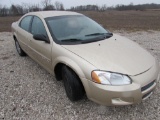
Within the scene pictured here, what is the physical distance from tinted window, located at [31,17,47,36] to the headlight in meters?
1.52

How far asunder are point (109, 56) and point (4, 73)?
285 centimetres

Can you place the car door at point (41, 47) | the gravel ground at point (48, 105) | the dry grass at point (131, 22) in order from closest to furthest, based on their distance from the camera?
the gravel ground at point (48, 105)
the car door at point (41, 47)
the dry grass at point (131, 22)

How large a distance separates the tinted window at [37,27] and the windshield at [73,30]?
0.17 m

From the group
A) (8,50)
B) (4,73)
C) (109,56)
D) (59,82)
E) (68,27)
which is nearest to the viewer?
(109,56)

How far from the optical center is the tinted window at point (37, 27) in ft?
11.2

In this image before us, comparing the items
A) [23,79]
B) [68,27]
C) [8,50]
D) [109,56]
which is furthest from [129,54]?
[8,50]

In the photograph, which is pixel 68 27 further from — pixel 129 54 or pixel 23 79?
pixel 23 79

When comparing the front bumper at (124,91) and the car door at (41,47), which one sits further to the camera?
the car door at (41,47)

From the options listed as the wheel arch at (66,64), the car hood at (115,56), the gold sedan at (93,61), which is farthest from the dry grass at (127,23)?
the wheel arch at (66,64)

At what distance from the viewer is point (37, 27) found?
369cm

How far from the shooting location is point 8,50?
6066 mm

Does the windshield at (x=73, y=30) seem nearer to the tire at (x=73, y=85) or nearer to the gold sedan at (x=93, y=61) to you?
the gold sedan at (x=93, y=61)

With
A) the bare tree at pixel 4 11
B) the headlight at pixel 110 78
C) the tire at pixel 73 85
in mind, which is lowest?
the tire at pixel 73 85

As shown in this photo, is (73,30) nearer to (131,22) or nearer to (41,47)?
(41,47)
